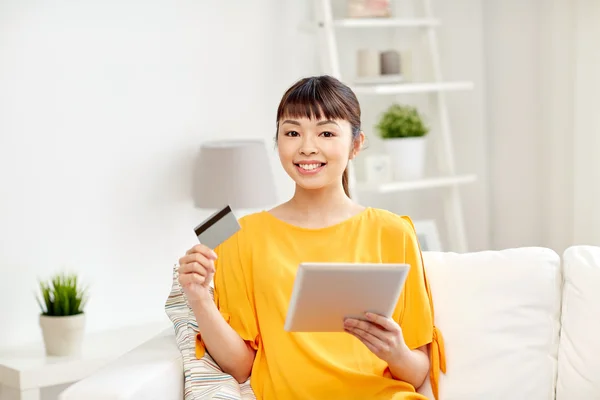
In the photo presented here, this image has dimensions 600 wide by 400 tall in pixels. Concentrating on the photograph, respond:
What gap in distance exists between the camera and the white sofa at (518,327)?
2.14 metres

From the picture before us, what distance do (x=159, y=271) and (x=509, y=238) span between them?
1.55 metres

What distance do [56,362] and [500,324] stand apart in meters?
1.45

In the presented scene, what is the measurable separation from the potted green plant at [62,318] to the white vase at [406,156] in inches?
54.2

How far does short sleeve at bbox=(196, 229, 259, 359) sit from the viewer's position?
211 centimetres

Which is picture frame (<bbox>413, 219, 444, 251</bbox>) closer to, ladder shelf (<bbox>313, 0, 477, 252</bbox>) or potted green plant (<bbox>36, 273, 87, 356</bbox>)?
ladder shelf (<bbox>313, 0, 477, 252</bbox>)

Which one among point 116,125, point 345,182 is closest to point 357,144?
point 345,182

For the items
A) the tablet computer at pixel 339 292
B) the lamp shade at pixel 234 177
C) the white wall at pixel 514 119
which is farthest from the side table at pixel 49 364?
the white wall at pixel 514 119

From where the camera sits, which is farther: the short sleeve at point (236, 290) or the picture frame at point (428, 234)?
the picture frame at point (428, 234)

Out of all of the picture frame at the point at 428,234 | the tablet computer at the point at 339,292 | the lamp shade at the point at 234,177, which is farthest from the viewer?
the picture frame at the point at 428,234

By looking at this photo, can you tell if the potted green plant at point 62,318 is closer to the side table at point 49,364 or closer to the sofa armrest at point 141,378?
the side table at point 49,364

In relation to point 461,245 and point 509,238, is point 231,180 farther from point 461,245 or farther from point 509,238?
point 509,238

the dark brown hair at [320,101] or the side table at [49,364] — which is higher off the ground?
the dark brown hair at [320,101]

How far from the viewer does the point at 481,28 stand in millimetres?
4121

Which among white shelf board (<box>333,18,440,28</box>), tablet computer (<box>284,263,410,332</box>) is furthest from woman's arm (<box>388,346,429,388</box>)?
white shelf board (<box>333,18,440,28</box>)
